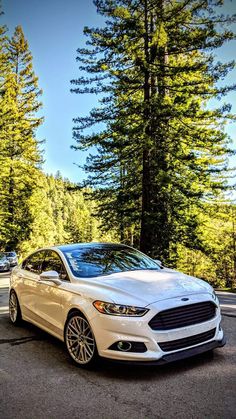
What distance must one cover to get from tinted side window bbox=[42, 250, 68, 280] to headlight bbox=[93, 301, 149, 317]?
1119mm

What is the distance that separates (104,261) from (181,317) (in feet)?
5.85

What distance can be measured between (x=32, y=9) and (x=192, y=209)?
20.1 metres

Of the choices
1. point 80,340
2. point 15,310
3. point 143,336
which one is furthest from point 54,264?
point 143,336

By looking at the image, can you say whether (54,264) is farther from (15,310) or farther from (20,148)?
(20,148)

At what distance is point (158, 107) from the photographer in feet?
47.6

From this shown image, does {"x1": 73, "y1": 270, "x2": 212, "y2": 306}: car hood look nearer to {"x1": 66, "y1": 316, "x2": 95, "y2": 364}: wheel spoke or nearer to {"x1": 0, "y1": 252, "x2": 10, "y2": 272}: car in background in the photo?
{"x1": 66, "y1": 316, "x2": 95, "y2": 364}: wheel spoke

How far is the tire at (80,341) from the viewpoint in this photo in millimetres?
4255

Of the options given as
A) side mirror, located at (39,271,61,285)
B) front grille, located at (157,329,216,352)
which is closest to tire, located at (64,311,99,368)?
side mirror, located at (39,271,61,285)

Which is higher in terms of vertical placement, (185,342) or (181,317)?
(181,317)

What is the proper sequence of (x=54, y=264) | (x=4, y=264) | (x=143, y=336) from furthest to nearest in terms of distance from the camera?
(x=4, y=264)
(x=54, y=264)
(x=143, y=336)

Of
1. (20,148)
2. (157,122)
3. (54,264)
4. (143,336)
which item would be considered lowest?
(143,336)

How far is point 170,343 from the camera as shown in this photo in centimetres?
395

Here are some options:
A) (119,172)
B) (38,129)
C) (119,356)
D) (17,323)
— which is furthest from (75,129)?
(38,129)

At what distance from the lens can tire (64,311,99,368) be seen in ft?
14.0
